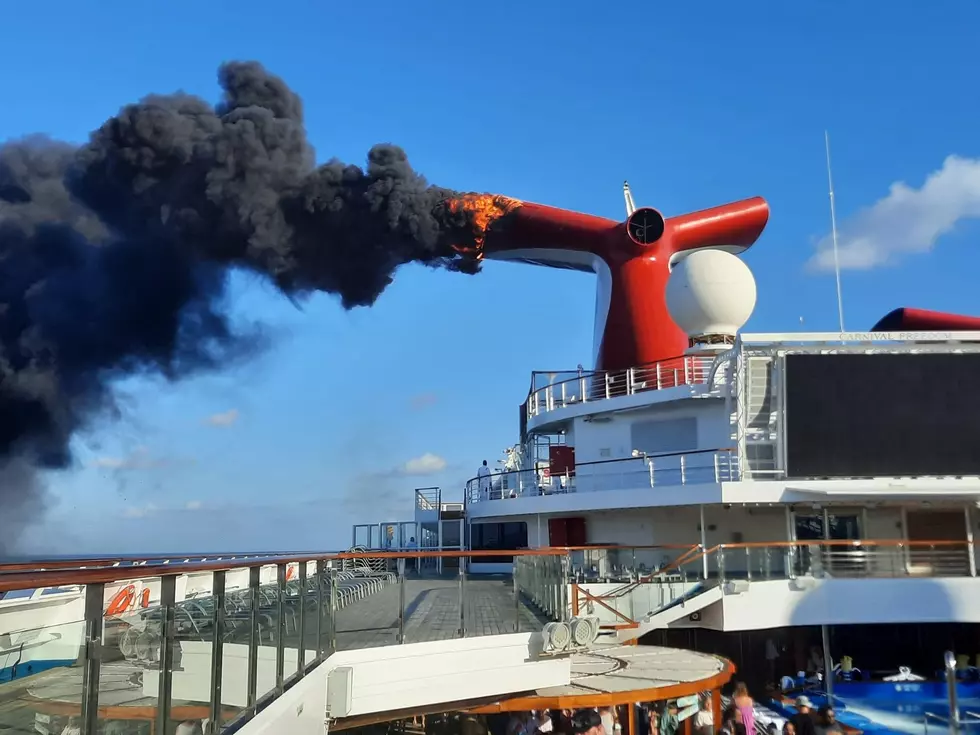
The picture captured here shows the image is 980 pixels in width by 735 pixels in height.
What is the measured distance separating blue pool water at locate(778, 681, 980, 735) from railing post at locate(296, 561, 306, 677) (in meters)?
9.82

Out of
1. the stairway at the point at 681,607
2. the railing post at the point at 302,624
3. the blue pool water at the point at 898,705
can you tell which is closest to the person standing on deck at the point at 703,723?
the stairway at the point at 681,607

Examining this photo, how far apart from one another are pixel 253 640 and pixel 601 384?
15772 millimetres

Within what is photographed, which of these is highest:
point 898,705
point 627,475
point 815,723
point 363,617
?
point 627,475

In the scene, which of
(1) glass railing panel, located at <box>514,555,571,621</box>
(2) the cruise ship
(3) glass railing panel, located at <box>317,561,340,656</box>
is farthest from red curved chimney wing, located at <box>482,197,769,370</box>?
(3) glass railing panel, located at <box>317,561,340,656</box>

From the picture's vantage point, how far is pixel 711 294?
757 inches

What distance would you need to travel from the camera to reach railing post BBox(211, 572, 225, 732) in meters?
4.92

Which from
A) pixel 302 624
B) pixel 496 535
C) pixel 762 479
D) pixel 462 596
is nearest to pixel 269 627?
pixel 302 624

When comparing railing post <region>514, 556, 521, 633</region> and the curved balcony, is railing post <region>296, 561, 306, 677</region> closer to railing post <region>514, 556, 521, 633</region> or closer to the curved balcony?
the curved balcony

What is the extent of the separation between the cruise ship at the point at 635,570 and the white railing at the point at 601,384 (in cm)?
11

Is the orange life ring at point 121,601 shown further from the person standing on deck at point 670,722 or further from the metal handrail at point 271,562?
the person standing on deck at point 670,722

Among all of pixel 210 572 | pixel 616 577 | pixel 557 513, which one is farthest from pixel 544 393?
pixel 210 572

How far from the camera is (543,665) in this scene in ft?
30.5

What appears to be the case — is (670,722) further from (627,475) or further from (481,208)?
(481,208)

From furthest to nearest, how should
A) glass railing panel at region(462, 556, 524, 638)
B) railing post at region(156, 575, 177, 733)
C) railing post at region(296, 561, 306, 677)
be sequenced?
glass railing panel at region(462, 556, 524, 638), railing post at region(296, 561, 306, 677), railing post at region(156, 575, 177, 733)
